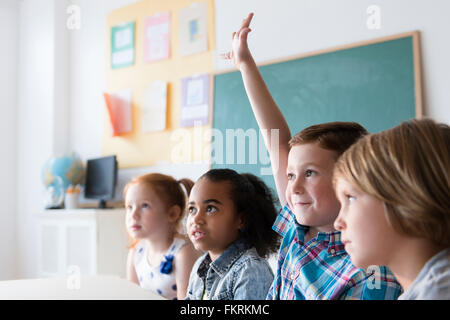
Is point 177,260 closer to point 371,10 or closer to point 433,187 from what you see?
point 433,187

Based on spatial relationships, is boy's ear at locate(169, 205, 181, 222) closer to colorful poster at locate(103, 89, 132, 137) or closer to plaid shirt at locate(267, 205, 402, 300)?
plaid shirt at locate(267, 205, 402, 300)

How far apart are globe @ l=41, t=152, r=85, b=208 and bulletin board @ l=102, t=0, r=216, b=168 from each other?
26 cm

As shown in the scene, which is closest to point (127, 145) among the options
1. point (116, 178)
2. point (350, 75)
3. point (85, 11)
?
point (116, 178)

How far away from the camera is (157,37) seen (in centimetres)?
313

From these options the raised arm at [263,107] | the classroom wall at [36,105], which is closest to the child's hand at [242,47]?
the raised arm at [263,107]

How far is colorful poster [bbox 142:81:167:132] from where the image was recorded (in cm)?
305

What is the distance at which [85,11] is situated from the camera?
3.73 m

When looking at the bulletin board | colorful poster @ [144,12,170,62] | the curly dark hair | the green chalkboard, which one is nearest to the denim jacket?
the curly dark hair

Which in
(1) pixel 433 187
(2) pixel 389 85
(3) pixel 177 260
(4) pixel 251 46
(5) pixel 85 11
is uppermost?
(5) pixel 85 11

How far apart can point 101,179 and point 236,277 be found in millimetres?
2448

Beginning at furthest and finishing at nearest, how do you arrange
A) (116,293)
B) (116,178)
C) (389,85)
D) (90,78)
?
1. (90,78)
2. (116,178)
3. (389,85)
4. (116,293)

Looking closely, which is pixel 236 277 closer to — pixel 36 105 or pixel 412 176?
pixel 412 176
